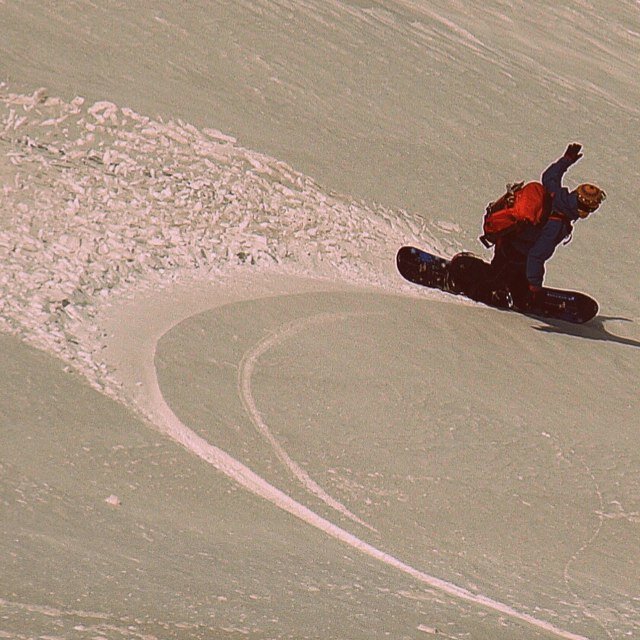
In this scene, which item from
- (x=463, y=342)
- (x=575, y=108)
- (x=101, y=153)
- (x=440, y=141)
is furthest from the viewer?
(x=575, y=108)

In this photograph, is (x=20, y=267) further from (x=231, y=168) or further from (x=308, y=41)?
(x=308, y=41)

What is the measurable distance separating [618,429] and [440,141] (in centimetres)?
459

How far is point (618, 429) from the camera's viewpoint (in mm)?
7289

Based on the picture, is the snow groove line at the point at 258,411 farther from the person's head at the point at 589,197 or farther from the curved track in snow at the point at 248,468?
the person's head at the point at 589,197

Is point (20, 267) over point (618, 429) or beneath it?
beneath

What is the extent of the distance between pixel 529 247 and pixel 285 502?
11.5 ft

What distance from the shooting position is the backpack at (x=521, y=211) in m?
8.02

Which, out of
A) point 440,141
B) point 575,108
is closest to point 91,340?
point 440,141

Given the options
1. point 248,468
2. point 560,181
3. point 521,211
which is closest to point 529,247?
point 521,211

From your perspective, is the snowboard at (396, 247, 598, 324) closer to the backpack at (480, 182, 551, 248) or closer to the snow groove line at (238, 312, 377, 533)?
the backpack at (480, 182, 551, 248)

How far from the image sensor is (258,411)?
6.44 m

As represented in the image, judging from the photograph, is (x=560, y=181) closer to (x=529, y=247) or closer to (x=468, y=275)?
(x=529, y=247)

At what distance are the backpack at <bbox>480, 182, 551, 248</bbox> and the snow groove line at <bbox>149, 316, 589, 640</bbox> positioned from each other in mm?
2666

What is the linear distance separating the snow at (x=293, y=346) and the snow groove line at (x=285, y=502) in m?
0.02
